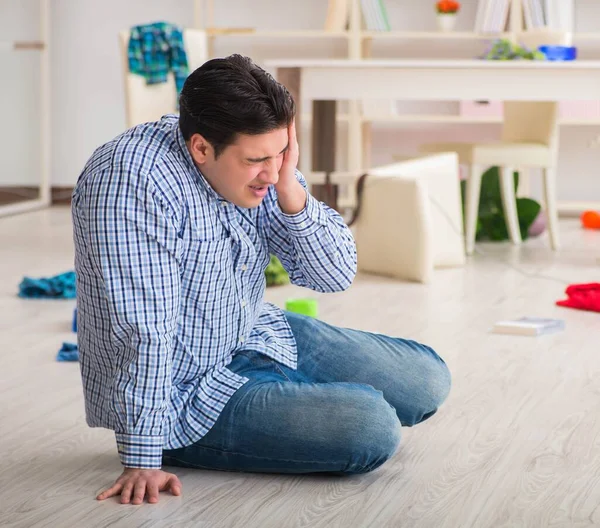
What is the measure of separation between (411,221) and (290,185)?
1.89 m

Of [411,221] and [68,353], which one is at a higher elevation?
[411,221]

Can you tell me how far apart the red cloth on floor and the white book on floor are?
242mm

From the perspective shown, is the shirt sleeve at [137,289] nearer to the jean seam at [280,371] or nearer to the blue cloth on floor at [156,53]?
the jean seam at [280,371]

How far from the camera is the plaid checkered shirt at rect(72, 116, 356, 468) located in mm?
1454

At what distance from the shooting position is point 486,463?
1.75 m

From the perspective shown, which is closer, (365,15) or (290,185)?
(290,185)

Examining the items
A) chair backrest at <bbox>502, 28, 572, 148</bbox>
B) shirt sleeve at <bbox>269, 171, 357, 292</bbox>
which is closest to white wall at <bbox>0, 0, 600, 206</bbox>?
chair backrest at <bbox>502, 28, 572, 148</bbox>

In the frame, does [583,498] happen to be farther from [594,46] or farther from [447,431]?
[594,46]

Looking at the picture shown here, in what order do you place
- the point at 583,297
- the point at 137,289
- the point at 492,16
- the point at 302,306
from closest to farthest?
the point at 137,289, the point at 302,306, the point at 583,297, the point at 492,16

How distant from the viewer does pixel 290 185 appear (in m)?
1.55

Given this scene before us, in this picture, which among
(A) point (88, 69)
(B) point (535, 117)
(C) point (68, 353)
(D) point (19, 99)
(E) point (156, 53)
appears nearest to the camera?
(C) point (68, 353)

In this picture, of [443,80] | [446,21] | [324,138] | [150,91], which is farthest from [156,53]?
[446,21]

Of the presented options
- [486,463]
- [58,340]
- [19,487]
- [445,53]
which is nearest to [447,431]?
[486,463]

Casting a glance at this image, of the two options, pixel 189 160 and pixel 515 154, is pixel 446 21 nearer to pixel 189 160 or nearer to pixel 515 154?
pixel 515 154
